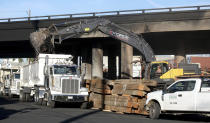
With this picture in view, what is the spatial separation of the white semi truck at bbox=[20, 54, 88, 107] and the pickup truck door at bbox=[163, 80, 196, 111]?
26.4 feet

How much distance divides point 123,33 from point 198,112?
515 inches

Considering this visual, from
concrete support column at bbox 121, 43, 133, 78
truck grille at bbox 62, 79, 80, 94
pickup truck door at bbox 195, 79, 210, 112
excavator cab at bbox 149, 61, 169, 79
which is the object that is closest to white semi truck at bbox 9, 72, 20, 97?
concrete support column at bbox 121, 43, 133, 78

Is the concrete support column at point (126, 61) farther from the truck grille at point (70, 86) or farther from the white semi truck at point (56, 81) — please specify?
the truck grille at point (70, 86)

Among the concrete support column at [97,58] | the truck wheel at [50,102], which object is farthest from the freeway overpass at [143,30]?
the truck wheel at [50,102]

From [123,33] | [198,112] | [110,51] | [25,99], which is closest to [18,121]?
[198,112]

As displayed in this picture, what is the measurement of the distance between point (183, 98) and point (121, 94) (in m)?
6.89

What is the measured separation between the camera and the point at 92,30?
2891 cm

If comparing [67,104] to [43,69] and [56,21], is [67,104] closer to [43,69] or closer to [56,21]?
[43,69]

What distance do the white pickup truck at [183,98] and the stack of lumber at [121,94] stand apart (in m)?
2.55

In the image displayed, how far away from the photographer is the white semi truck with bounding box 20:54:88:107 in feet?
76.2

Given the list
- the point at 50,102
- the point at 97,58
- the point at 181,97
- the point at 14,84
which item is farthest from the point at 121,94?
the point at 97,58

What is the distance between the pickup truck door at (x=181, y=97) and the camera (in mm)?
15484

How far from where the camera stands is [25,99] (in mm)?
31656

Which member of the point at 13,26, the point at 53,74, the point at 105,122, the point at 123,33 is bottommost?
the point at 105,122
